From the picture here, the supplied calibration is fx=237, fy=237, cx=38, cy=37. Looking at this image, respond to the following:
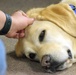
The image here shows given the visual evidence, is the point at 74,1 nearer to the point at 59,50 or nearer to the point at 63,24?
the point at 63,24

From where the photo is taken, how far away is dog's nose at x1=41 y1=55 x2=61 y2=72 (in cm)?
117

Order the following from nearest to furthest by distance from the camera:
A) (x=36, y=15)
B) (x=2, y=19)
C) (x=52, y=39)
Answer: (x=2, y=19) → (x=52, y=39) → (x=36, y=15)

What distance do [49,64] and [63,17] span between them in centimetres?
29

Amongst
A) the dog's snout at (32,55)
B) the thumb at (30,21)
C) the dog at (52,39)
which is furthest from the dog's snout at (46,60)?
the thumb at (30,21)

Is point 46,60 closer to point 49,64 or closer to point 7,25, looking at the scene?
point 49,64

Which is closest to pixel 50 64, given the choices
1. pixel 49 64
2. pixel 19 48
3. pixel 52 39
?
pixel 49 64

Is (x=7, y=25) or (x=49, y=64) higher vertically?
(x=7, y=25)

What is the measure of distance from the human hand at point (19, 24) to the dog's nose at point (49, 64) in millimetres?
206

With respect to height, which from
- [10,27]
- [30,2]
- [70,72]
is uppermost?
[10,27]

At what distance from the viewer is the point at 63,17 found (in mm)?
1308

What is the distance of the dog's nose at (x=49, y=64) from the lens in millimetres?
1174

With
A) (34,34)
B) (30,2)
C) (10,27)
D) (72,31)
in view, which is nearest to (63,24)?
(72,31)

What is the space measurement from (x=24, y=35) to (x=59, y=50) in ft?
0.77

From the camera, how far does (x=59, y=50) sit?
3.86ft
